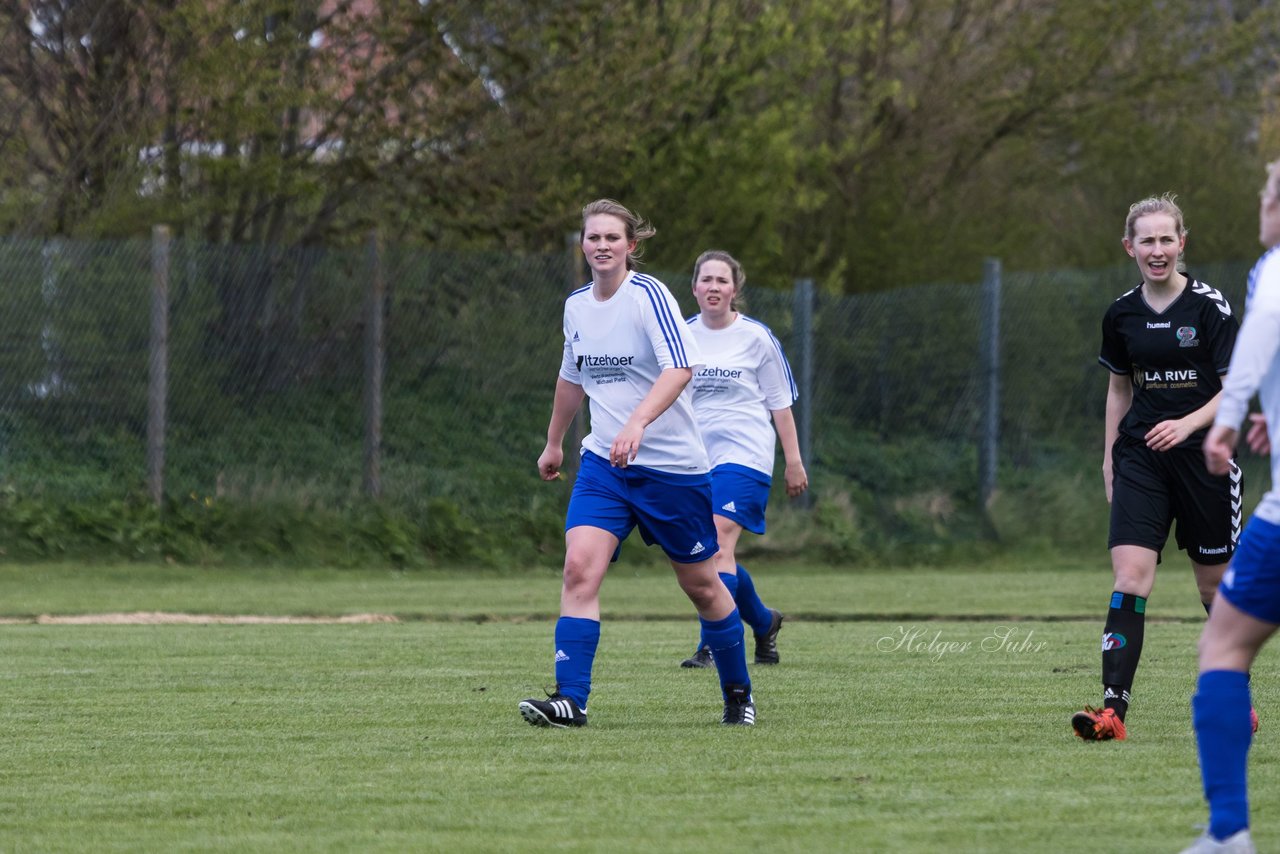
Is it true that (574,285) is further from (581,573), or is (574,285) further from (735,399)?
(581,573)

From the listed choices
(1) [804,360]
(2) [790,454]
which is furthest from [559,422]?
(1) [804,360]

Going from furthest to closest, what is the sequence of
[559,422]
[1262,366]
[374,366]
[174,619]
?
[374,366], [174,619], [559,422], [1262,366]

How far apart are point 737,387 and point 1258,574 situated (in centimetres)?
546

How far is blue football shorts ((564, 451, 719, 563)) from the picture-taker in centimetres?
718

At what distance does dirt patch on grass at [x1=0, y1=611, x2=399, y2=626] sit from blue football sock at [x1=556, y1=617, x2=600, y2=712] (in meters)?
5.48

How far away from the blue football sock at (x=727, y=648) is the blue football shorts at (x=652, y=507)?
0.95 ft

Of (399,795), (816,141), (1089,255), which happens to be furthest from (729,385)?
(1089,255)

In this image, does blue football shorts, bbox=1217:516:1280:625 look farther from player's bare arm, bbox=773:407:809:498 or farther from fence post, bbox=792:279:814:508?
fence post, bbox=792:279:814:508

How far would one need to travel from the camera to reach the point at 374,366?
54.7 feet

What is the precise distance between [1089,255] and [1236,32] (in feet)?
10.5

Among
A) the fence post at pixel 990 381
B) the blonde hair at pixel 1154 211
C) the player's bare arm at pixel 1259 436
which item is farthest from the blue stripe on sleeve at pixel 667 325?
the fence post at pixel 990 381

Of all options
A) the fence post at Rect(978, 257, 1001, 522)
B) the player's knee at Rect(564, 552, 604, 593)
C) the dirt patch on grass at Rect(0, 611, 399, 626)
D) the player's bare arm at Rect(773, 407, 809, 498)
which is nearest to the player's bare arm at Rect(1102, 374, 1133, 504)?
the player's knee at Rect(564, 552, 604, 593)

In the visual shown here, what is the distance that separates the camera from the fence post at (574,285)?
17.2 m

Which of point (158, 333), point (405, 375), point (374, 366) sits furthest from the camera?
point (405, 375)
